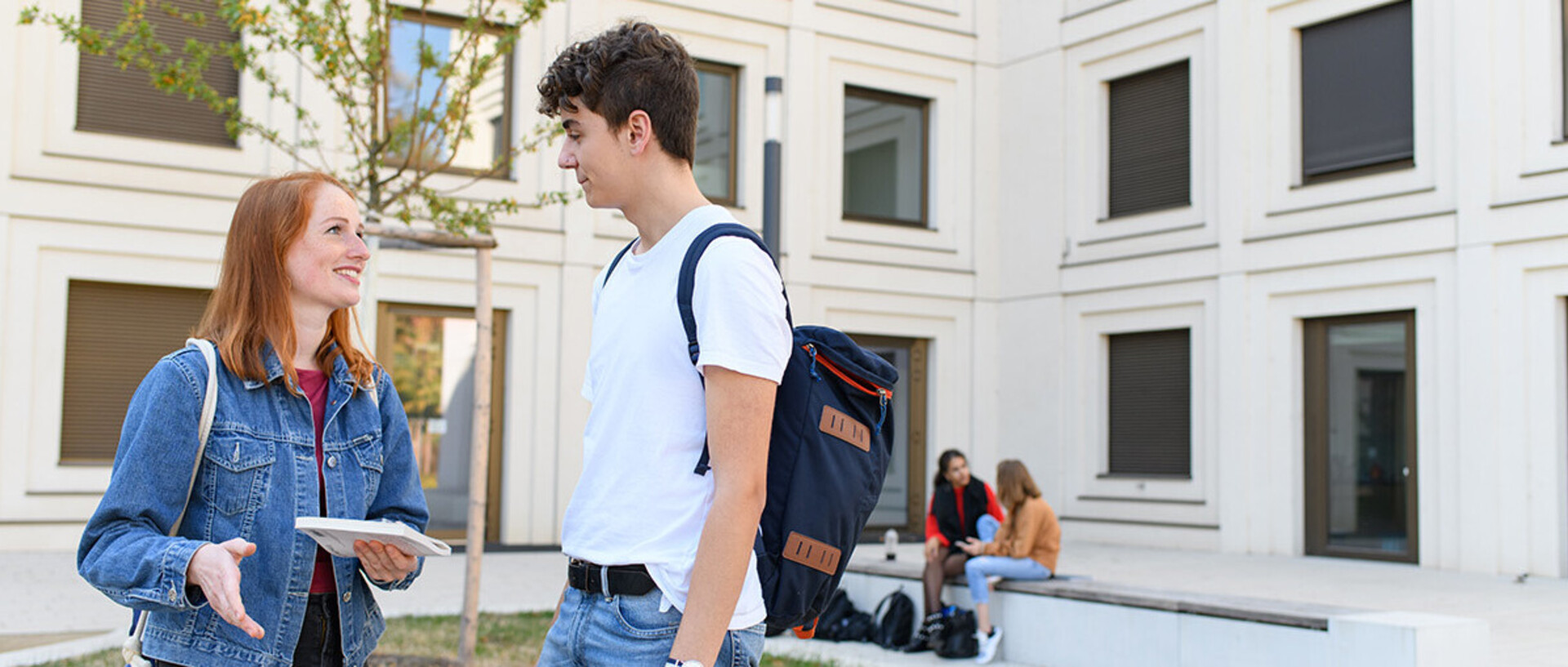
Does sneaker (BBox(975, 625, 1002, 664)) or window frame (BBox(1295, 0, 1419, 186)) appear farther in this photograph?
window frame (BBox(1295, 0, 1419, 186))

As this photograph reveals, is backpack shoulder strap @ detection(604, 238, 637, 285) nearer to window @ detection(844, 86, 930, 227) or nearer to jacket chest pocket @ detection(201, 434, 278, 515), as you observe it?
jacket chest pocket @ detection(201, 434, 278, 515)

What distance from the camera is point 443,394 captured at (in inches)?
652

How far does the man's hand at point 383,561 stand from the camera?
2570 mm

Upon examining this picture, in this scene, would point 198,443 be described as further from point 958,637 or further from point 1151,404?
point 1151,404

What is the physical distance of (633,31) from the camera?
2.29 metres

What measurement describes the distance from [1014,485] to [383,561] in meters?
7.72

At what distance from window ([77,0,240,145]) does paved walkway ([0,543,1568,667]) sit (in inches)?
180

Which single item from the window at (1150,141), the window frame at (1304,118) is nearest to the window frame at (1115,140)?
the window at (1150,141)

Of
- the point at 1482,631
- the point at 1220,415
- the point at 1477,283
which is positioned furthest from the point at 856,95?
the point at 1482,631

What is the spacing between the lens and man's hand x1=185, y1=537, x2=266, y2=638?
2.31m

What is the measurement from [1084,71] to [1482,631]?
13290mm

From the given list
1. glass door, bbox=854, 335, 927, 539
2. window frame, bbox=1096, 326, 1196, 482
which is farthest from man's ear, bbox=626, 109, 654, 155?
glass door, bbox=854, 335, 927, 539

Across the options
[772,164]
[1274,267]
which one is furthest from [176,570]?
[1274,267]

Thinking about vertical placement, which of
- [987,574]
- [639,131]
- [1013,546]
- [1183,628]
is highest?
[639,131]
